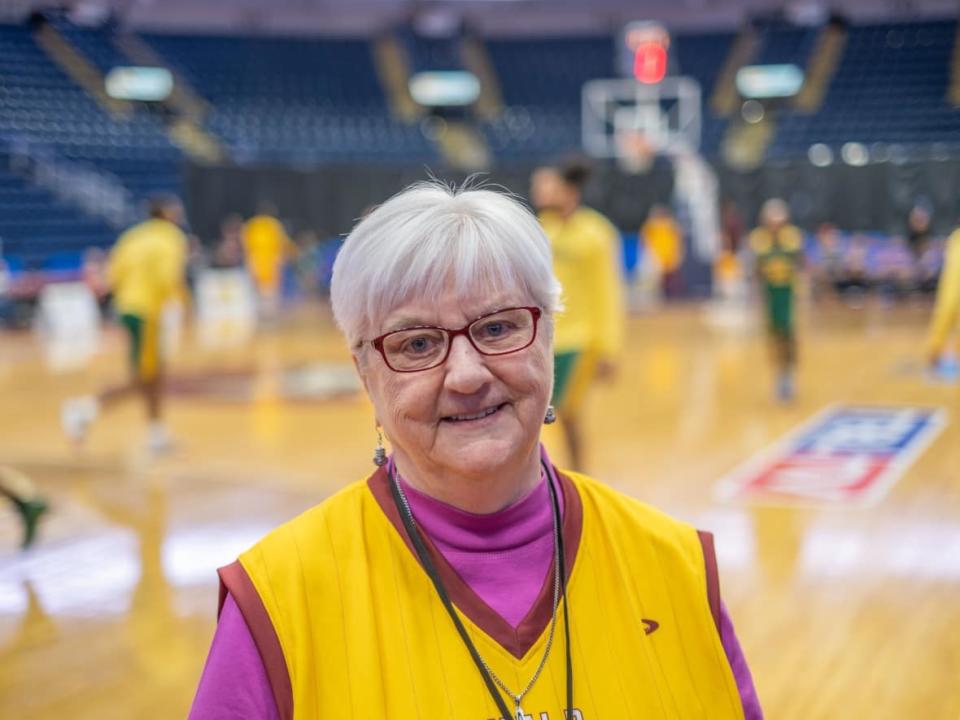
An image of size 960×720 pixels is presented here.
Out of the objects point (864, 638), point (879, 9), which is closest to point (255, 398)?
point (864, 638)

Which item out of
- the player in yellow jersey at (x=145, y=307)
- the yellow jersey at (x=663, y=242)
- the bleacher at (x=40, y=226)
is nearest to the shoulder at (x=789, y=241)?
the player in yellow jersey at (x=145, y=307)

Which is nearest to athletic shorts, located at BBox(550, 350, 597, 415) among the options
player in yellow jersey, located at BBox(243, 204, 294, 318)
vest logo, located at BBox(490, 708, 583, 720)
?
vest logo, located at BBox(490, 708, 583, 720)

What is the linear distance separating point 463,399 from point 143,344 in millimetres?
6024

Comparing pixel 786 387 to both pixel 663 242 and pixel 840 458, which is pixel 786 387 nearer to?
pixel 840 458

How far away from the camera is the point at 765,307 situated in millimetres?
8617

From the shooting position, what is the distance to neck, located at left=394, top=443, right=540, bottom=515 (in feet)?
4.89

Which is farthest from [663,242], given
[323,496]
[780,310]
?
[323,496]

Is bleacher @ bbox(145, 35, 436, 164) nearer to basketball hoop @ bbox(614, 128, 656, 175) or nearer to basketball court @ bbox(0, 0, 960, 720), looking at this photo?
basketball court @ bbox(0, 0, 960, 720)

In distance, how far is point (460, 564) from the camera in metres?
1.49

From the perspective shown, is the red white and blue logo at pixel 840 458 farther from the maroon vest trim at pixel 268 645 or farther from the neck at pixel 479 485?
the maroon vest trim at pixel 268 645

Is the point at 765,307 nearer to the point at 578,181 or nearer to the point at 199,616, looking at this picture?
the point at 578,181

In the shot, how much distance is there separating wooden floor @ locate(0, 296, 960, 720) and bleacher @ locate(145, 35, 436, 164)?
12.7 meters

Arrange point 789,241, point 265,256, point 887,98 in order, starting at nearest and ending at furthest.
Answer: point 789,241 < point 265,256 < point 887,98

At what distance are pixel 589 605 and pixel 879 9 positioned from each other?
85.8ft
